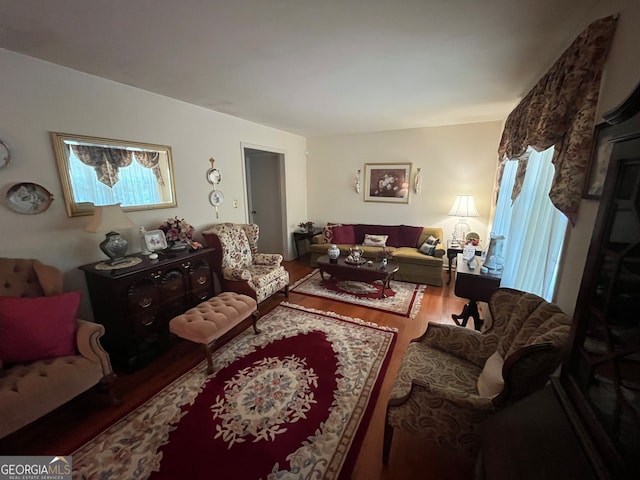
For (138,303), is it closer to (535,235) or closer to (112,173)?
(112,173)

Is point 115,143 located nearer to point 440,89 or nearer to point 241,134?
point 241,134

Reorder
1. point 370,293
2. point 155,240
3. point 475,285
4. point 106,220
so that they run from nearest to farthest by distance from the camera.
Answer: point 106,220, point 475,285, point 155,240, point 370,293

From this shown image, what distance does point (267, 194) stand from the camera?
5.23m

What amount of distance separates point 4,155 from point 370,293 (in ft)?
12.6

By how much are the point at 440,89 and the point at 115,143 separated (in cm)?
329

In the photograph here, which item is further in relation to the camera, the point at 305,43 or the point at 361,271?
the point at 361,271

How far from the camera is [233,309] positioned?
94.2 inches

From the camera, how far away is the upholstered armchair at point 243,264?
9.96 ft

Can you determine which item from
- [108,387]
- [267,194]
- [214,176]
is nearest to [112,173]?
[214,176]

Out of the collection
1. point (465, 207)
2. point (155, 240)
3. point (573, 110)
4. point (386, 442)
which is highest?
point (573, 110)

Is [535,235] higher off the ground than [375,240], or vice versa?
[535,235]

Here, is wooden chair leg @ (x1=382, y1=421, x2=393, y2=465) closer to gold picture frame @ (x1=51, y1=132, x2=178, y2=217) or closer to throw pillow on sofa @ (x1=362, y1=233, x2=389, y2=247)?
gold picture frame @ (x1=51, y1=132, x2=178, y2=217)

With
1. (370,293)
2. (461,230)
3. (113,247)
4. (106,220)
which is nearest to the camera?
(106,220)
